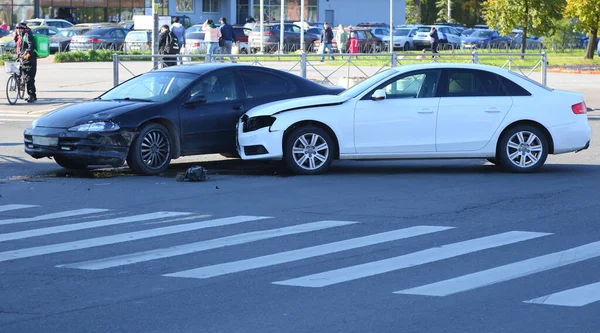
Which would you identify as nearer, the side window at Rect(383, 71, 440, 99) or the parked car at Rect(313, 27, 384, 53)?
the side window at Rect(383, 71, 440, 99)

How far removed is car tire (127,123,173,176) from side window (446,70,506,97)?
385cm

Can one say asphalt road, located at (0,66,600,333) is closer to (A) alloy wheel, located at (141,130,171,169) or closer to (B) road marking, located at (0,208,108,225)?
(B) road marking, located at (0,208,108,225)

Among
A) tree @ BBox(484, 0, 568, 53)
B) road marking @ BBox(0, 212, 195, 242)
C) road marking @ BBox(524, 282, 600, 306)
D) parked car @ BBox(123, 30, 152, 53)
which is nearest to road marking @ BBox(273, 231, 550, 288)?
road marking @ BBox(524, 282, 600, 306)

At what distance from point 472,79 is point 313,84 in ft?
8.20

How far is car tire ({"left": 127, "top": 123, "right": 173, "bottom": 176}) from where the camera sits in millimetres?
14086

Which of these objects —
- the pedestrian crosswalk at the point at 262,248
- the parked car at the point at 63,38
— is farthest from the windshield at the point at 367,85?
the parked car at the point at 63,38

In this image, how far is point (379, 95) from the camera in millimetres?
14234

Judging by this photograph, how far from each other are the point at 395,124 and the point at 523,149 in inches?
70.5

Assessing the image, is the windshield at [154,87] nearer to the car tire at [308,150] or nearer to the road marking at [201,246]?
the car tire at [308,150]

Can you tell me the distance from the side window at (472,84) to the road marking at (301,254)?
463cm

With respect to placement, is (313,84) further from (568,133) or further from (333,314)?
(333,314)

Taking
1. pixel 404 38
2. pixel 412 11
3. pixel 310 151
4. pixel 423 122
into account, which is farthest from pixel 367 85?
pixel 412 11

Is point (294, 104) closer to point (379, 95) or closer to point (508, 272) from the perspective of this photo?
point (379, 95)

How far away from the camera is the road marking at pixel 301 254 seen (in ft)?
27.2
